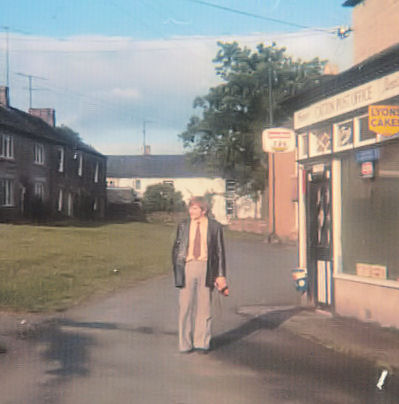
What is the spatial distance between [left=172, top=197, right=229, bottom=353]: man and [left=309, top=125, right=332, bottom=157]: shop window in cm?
388

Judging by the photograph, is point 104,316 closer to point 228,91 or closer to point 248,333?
point 248,333

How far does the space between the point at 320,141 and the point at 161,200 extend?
42.2m

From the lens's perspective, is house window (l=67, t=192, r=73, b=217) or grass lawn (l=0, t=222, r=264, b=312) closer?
grass lawn (l=0, t=222, r=264, b=312)

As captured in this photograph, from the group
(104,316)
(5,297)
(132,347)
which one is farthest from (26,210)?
(132,347)

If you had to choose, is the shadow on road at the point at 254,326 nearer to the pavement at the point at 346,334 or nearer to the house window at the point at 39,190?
the pavement at the point at 346,334

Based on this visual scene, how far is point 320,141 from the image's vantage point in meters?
10.9

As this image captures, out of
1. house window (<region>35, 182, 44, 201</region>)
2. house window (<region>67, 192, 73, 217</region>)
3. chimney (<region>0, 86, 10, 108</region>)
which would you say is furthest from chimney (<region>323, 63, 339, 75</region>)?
house window (<region>67, 192, 73, 217</region>)

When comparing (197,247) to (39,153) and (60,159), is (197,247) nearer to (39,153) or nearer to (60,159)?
(39,153)

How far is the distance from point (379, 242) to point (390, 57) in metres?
2.66

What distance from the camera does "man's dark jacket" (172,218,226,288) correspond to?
7387 mm

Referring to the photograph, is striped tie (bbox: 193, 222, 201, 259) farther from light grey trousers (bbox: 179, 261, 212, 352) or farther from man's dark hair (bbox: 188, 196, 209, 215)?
man's dark hair (bbox: 188, 196, 209, 215)

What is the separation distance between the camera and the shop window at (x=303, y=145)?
11.4m

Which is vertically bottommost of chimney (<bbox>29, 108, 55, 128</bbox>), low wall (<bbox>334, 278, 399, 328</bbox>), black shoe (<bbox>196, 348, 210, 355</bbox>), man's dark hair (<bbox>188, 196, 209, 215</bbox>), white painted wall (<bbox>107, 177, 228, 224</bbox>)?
black shoe (<bbox>196, 348, 210, 355</bbox>)

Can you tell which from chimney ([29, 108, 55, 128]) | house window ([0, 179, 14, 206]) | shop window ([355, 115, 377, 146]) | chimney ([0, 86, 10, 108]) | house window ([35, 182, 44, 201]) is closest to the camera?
shop window ([355, 115, 377, 146])
